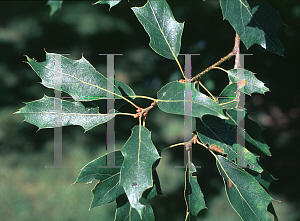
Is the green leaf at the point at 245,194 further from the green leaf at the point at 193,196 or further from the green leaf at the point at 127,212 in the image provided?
the green leaf at the point at 127,212

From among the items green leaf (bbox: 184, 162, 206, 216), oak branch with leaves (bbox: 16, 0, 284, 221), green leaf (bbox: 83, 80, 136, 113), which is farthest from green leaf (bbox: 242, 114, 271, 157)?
green leaf (bbox: 83, 80, 136, 113)

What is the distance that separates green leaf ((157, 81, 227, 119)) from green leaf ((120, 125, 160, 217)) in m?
0.07

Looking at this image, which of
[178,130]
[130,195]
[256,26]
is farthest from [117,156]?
[178,130]

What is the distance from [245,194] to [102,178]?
0.93 ft

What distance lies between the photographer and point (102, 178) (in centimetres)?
50

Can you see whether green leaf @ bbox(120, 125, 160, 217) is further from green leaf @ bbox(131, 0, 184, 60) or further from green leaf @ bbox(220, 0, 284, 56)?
green leaf @ bbox(220, 0, 284, 56)

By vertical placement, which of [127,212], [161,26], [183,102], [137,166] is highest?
[161,26]

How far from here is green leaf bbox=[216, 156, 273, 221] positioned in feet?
1.61

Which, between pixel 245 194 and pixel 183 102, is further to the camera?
pixel 245 194

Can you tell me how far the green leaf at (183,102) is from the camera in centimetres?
38

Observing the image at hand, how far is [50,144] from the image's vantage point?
4.03 ft

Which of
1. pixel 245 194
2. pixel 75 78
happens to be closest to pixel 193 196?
pixel 245 194

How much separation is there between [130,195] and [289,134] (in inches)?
39.6

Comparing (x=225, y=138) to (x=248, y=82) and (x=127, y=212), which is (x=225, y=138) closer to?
(x=248, y=82)
